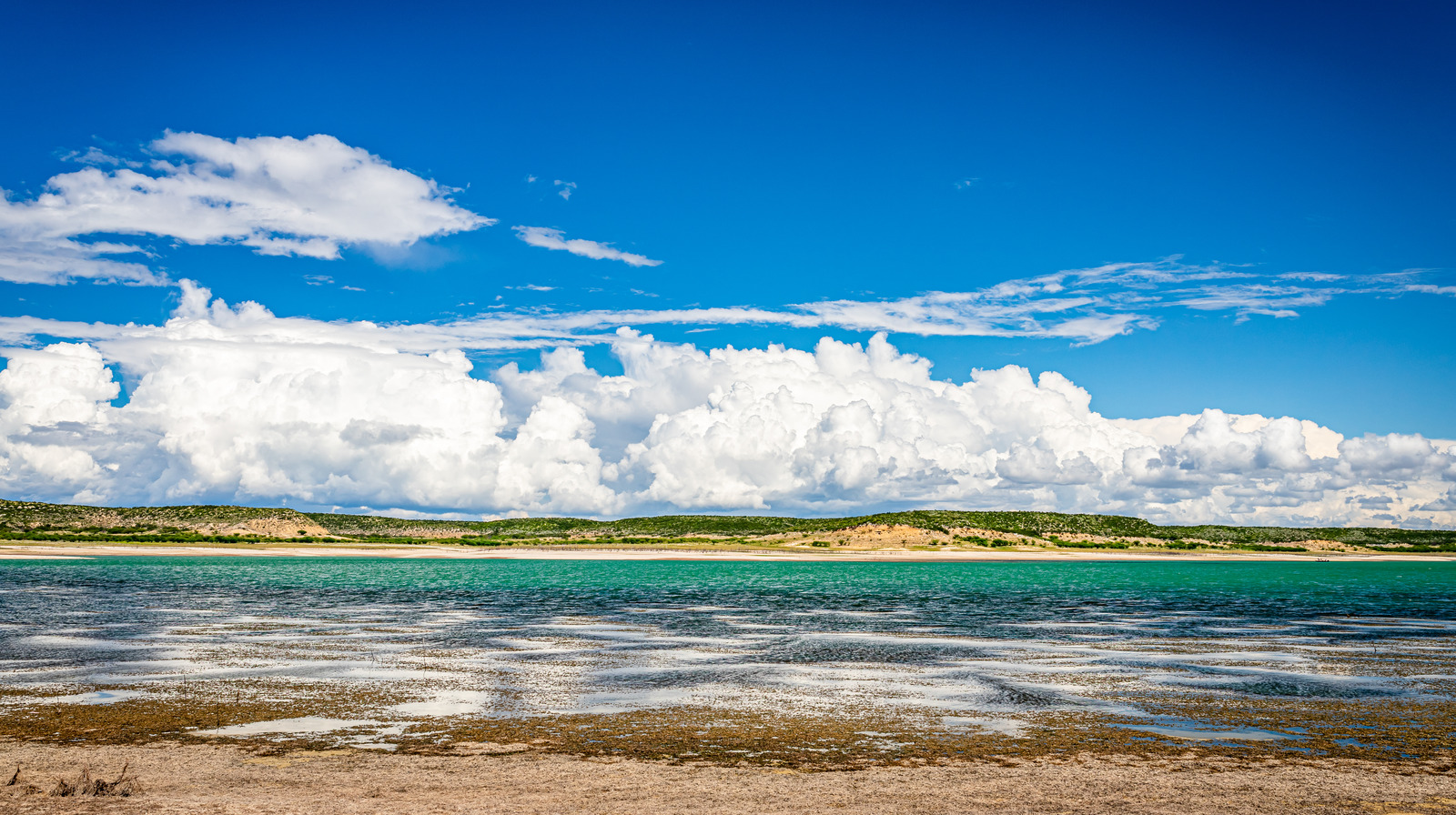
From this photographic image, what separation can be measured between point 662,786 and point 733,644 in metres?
17.6

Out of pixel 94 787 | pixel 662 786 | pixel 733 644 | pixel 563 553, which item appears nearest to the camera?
pixel 94 787

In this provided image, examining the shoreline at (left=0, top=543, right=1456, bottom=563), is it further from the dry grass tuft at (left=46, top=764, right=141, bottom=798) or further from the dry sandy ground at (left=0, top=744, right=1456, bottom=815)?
the dry grass tuft at (left=46, top=764, right=141, bottom=798)

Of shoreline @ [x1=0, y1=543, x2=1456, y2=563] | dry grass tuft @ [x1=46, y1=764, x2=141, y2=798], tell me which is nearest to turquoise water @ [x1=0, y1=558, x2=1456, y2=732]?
dry grass tuft @ [x1=46, y1=764, x2=141, y2=798]

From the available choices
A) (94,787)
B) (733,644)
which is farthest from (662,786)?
(733,644)

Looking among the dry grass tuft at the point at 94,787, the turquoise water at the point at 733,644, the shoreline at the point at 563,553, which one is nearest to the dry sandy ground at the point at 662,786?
the dry grass tuft at the point at 94,787

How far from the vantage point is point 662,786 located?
41.1ft

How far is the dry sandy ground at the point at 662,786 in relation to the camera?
453 inches

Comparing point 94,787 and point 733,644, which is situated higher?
point 94,787

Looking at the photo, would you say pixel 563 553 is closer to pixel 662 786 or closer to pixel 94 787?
pixel 94 787

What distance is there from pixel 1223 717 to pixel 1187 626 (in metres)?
21.1

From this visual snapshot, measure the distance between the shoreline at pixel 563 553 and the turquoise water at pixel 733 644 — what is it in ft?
213

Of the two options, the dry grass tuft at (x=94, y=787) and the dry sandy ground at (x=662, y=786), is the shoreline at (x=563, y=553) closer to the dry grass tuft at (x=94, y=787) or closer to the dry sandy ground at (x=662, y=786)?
the dry sandy ground at (x=662, y=786)

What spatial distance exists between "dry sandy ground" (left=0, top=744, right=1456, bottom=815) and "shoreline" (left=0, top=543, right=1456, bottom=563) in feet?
351

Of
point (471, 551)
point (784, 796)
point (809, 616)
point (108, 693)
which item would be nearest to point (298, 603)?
point (809, 616)
